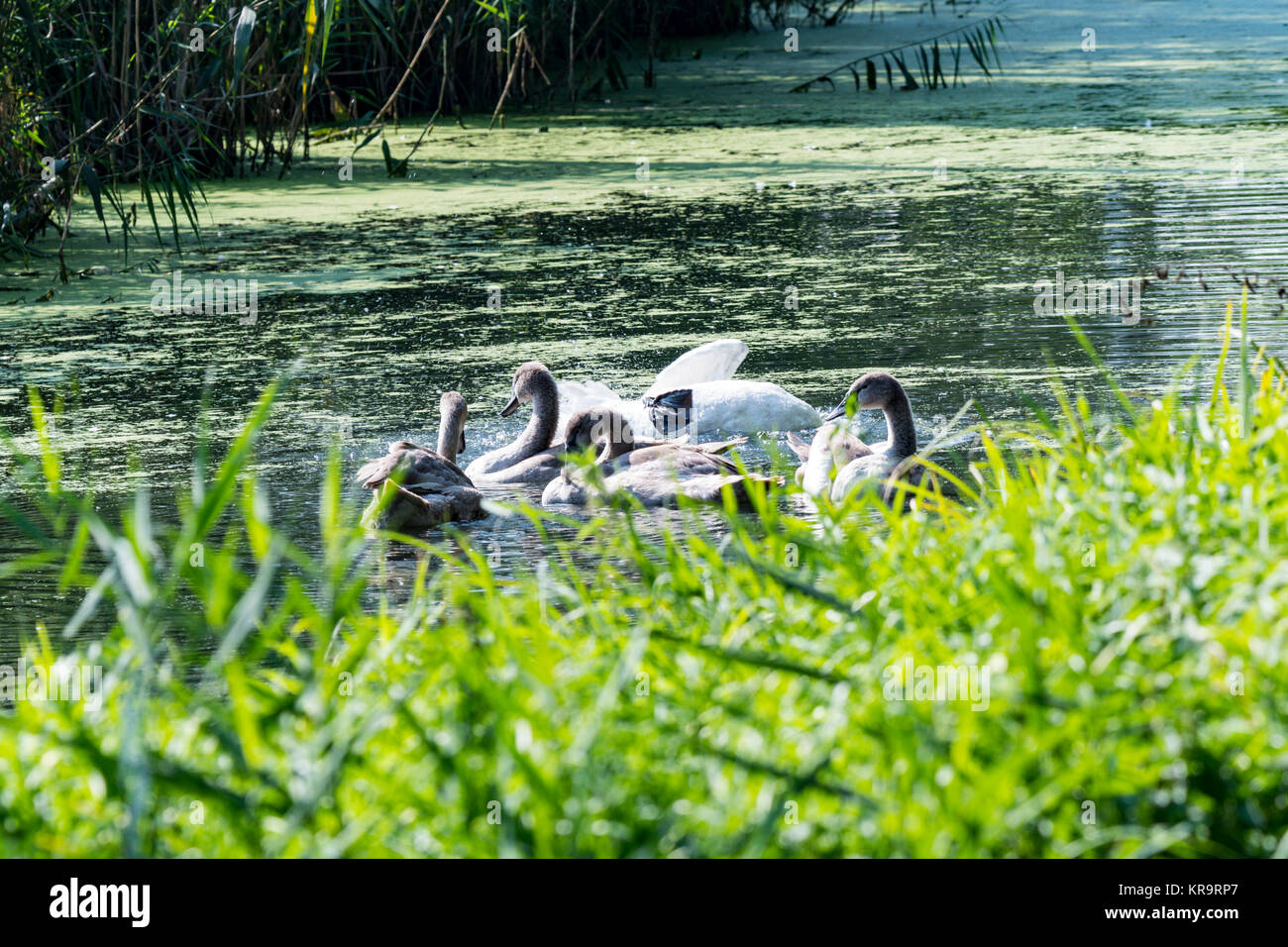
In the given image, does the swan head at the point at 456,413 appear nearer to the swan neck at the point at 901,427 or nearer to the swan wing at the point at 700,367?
the swan wing at the point at 700,367

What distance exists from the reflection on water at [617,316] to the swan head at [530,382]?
320 millimetres

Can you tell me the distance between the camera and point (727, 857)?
1.93m

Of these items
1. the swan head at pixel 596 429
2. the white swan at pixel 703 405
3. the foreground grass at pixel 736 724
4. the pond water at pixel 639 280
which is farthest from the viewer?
the pond water at pixel 639 280

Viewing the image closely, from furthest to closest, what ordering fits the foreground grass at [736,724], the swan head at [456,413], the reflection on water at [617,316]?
the reflection on water at [617,316]
the swan head at [456,413]
the foreground grass at [736,724]

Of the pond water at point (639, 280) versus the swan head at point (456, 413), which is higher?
the pond water at point (639, 280)

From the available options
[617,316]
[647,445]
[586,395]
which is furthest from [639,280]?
[647,445]

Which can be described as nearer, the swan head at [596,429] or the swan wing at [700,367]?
the swan head at [596,429]

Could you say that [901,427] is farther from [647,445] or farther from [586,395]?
[586,395]

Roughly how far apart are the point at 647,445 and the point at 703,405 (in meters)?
0.25

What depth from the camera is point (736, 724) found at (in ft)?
7.38

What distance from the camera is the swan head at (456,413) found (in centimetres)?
535

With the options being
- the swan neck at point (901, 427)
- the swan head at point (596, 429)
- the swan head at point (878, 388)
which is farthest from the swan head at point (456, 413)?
the swan neck at point (901, 427)

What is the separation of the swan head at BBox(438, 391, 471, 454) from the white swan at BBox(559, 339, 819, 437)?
1.29ft
